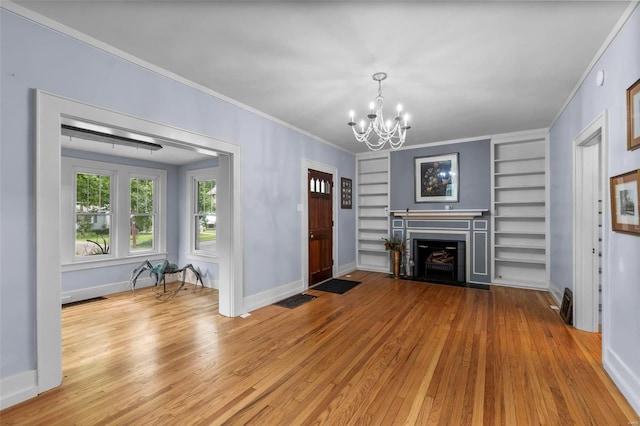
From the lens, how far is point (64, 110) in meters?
2.19

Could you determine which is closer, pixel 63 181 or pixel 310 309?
pixel 310 309

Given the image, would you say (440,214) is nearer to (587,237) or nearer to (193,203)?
(587,237)

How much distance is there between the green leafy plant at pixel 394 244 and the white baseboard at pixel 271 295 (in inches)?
84.0

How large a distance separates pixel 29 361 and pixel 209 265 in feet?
11.2

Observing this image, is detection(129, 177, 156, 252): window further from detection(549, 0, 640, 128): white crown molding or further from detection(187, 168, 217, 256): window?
detection(549, 0, 640, 128): white crown molding

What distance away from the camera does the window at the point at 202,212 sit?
5758 millimetres

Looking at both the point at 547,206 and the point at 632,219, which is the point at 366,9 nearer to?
the point at 632,219

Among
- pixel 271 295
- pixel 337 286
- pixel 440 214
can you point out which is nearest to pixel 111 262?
pixel 271 295

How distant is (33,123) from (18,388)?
186 cm

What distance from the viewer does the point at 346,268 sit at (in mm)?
6227

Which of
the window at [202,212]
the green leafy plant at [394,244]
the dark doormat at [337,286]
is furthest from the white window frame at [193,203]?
the green leafy plant at [394,244]

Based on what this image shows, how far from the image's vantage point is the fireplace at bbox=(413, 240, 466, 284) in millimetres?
5457

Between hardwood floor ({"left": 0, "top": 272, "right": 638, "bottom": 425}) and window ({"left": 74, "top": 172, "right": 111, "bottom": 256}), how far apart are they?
4.25 feet

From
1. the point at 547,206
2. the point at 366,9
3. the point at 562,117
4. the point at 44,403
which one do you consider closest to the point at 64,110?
the point at 44,403
